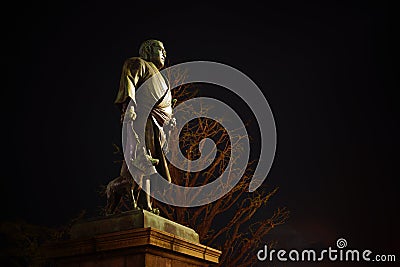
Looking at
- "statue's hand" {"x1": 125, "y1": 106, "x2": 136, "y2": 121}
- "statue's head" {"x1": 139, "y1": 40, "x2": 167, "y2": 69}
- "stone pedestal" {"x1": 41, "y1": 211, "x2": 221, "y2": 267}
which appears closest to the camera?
"stone pedestal" {"x1": 41, "y1": 211, "x2": 221, "y2": 267}

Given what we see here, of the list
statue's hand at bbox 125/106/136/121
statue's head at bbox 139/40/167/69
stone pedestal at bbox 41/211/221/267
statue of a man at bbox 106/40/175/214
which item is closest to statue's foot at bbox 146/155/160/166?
statue of a man at bbox 106/40/175/214

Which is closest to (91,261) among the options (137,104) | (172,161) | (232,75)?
(137,104)

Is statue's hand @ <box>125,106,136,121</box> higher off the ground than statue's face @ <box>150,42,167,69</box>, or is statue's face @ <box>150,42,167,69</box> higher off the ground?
statue's face @ <box>150,42,167,69</box>

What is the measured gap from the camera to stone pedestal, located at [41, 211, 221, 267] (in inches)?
273

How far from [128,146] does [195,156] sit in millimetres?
8268

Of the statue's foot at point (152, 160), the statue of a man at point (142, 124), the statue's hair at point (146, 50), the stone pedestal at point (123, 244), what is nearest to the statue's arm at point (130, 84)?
the statue of a man at point (142, 124)

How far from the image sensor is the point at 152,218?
7293 mm

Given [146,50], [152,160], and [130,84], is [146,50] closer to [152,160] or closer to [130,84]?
[130,84]

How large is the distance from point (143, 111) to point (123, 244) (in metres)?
1.89

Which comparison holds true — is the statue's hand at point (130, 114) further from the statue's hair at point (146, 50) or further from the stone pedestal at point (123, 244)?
the stone pedestal at point (123, 244)

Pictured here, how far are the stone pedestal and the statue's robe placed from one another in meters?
0.76

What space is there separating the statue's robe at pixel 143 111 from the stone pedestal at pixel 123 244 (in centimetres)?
76

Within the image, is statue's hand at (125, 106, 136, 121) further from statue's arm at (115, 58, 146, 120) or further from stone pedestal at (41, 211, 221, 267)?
stone pedestal at (41, 211, 221, 267)

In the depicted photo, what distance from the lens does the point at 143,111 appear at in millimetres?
7965
